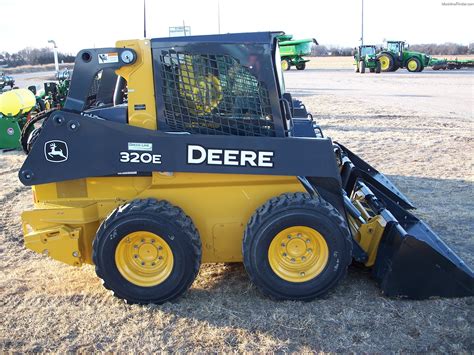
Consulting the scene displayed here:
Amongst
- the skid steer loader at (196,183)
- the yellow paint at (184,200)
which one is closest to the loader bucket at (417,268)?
the skid steer loader at (196,183)

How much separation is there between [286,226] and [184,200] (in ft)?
2.81

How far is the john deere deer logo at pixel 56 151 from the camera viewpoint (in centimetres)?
409

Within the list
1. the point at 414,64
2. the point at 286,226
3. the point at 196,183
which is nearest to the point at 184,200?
the point at 196,183

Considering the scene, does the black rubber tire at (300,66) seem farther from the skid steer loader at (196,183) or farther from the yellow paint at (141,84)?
the yellow paint at (141,84)

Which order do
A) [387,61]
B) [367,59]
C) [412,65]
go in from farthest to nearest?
[387,61] < [367,59] < [412,65]

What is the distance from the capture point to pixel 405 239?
407cm

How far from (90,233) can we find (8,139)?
26.1 feet

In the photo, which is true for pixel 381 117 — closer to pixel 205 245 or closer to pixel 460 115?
pixel 460 115

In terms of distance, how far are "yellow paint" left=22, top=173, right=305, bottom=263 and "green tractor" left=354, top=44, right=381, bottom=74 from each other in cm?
3224

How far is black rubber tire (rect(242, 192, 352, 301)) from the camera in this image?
4000mm

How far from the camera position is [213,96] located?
4.18m

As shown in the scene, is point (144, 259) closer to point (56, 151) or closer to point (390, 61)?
point (56, 151)

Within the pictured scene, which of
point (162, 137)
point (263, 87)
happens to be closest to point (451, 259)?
point (263, 87)

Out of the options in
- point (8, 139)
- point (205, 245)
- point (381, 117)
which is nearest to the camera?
point (205, 245)
